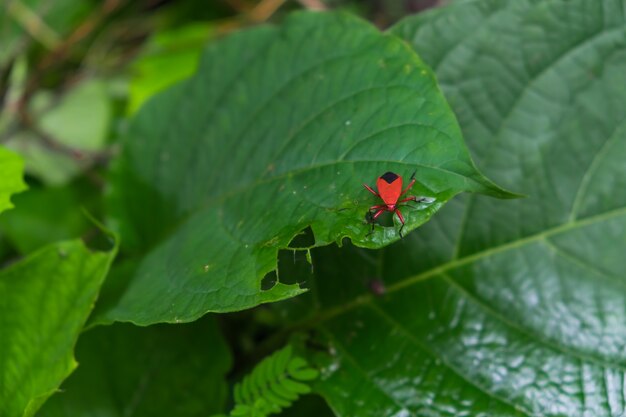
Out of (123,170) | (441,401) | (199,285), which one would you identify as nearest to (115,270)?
(123,170)

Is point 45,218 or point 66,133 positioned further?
point 66,133

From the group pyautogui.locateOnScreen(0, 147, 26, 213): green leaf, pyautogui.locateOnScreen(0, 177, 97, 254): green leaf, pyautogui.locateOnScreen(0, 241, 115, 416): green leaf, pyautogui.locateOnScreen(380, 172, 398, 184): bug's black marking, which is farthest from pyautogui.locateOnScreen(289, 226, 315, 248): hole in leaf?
pyautogui.locateOnScreen(0, 177, 97, 254): green leaf

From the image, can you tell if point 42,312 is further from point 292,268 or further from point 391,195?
point 391,195

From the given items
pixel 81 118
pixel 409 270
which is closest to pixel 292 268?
pixel 409 270

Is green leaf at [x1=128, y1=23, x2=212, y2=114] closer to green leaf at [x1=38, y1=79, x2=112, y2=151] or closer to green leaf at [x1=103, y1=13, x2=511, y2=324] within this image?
green leaf at [x1=38, y1=79, x2=112, y2=151]

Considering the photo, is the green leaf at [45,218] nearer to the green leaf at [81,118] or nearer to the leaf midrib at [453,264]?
the green leaf at [81,118]

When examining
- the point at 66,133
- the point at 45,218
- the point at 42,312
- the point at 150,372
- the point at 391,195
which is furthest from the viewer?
the point at 66,133

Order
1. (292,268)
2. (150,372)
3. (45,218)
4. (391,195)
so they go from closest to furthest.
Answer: (391,195), (292,268), (150,372), (45,218)
